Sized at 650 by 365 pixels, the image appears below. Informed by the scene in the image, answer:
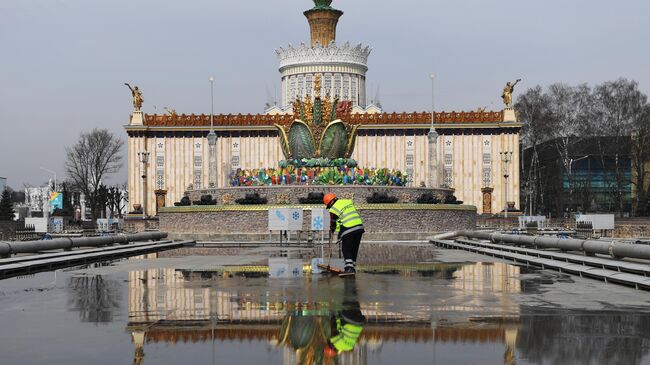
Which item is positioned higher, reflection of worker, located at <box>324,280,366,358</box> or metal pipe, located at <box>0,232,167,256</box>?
metal pipe, located at <box>0,232,167,256</box>

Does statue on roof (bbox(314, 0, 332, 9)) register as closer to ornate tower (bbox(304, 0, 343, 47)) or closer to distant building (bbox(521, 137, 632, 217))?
ornate tower (bbox(304, 0, 343, 47))

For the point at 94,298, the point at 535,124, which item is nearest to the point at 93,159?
the point at 535,124

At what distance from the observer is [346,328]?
10367 millimetres

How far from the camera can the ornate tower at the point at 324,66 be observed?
97188mm

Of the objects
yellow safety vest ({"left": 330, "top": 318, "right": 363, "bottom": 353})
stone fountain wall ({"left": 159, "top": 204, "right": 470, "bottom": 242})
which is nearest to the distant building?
stone fountain wall ({"left": 159, "top": 204, "right": 470, "bottom": 242})

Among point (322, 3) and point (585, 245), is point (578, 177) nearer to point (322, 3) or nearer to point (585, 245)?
point (322, 3)

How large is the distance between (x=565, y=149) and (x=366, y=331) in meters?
78.4

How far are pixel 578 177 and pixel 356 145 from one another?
3296 cm

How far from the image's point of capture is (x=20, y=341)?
9555mm

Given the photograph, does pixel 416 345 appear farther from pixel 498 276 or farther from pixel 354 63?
pixel 354 63

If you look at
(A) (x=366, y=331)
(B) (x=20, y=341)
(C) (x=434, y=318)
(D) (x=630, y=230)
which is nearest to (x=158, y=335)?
(B) (x=20, y=341)

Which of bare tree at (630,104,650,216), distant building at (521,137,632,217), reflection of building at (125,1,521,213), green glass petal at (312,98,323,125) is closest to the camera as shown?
green glass petal at (312,98,323,125)

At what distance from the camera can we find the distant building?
278 feet

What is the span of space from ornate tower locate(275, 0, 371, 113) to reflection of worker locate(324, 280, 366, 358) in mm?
84251
